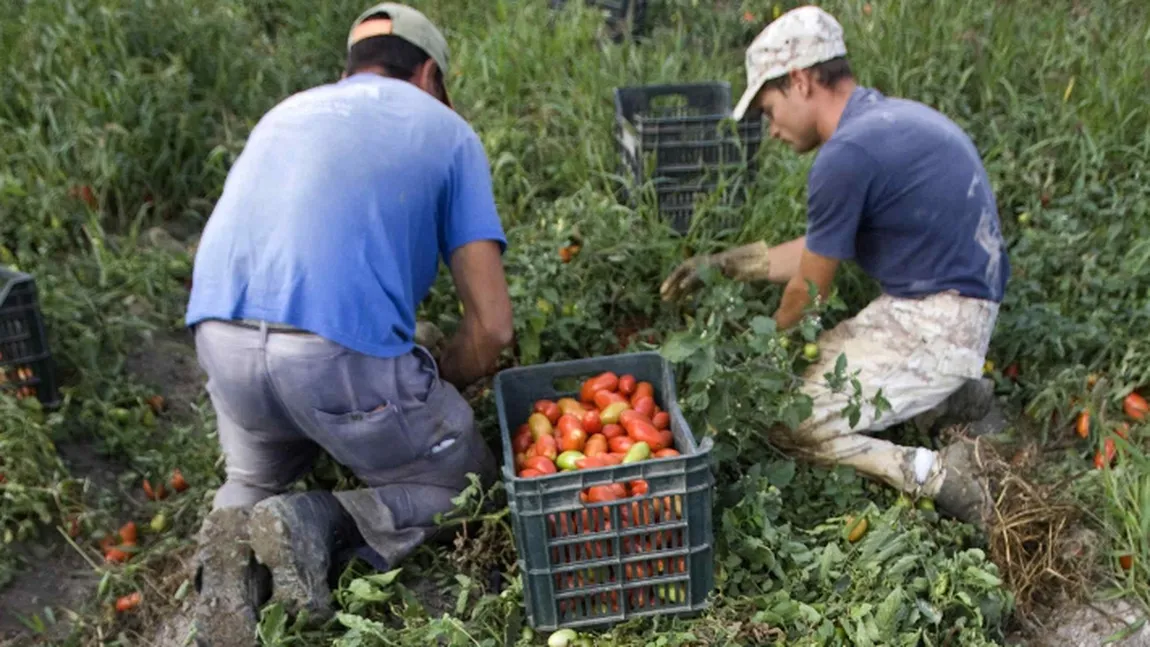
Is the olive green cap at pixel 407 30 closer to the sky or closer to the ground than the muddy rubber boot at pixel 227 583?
closer to the sky

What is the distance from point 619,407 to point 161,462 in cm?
158

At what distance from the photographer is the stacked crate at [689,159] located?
3.98m

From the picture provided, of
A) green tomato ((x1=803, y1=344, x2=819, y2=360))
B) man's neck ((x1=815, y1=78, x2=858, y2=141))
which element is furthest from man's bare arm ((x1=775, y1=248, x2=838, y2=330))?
man's neck ((x1=815, y1=78, x2=858, y2=141))

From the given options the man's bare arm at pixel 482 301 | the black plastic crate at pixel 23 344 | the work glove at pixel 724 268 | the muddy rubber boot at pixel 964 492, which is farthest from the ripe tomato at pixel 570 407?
the black plastic crate at pixel 23 344

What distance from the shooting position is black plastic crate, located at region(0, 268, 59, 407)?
10.8 ft

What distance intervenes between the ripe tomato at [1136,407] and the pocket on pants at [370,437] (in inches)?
91.6

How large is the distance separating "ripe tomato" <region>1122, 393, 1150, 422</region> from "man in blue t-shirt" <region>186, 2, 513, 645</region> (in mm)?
2085

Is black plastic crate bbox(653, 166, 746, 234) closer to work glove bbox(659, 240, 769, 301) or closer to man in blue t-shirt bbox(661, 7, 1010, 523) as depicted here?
work glove bbox(659, 240, 769, 301)

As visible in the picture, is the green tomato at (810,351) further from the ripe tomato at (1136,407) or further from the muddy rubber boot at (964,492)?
the ripe tomato at (1136,407)

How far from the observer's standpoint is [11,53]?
4562mm

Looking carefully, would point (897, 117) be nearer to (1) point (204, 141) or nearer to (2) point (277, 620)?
(2) point (277, 620)

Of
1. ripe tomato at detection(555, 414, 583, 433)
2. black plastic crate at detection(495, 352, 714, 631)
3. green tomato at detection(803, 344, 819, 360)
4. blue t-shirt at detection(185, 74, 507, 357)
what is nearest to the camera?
black plastic crate at detection(495, 352, 714, 631)

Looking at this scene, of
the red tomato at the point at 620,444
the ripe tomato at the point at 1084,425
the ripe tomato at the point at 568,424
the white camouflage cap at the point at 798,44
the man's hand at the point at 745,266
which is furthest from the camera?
the man's hand at the point at 745,266

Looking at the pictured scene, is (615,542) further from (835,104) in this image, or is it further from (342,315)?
(835,104)
